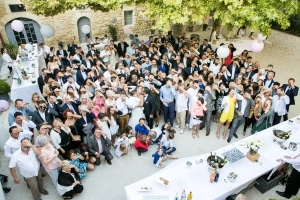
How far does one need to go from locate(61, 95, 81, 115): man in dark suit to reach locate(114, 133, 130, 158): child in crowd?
139cm

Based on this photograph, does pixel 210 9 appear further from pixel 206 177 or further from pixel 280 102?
pixel 206 177

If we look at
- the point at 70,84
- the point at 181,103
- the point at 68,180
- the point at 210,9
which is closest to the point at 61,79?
the point at 70,84

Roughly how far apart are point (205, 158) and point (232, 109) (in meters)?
2.07

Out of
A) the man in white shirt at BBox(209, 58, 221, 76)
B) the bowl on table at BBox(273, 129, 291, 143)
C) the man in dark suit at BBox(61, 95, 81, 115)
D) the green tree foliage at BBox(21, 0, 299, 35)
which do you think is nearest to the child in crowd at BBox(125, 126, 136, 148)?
the man in dark suit at BBox(61, 95, 81, 115)

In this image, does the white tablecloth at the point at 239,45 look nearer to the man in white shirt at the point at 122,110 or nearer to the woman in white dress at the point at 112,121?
the man in white shirt at the point at 122,110

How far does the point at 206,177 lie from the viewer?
534 centimetres

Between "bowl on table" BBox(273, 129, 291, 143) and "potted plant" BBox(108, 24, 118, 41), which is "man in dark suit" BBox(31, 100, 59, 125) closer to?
"bowl on table" BBox(273, 129, 291, 143)

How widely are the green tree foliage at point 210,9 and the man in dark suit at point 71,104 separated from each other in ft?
13.7

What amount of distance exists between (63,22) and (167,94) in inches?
389

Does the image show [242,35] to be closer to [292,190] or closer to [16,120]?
[292,190]

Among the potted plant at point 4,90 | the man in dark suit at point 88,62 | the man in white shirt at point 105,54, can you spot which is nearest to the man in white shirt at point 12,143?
the potted plant at point 4,90

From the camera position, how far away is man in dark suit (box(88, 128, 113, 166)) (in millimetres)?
6236

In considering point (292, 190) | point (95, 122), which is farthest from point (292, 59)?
point (95, 122)

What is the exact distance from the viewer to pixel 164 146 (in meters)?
6.84
